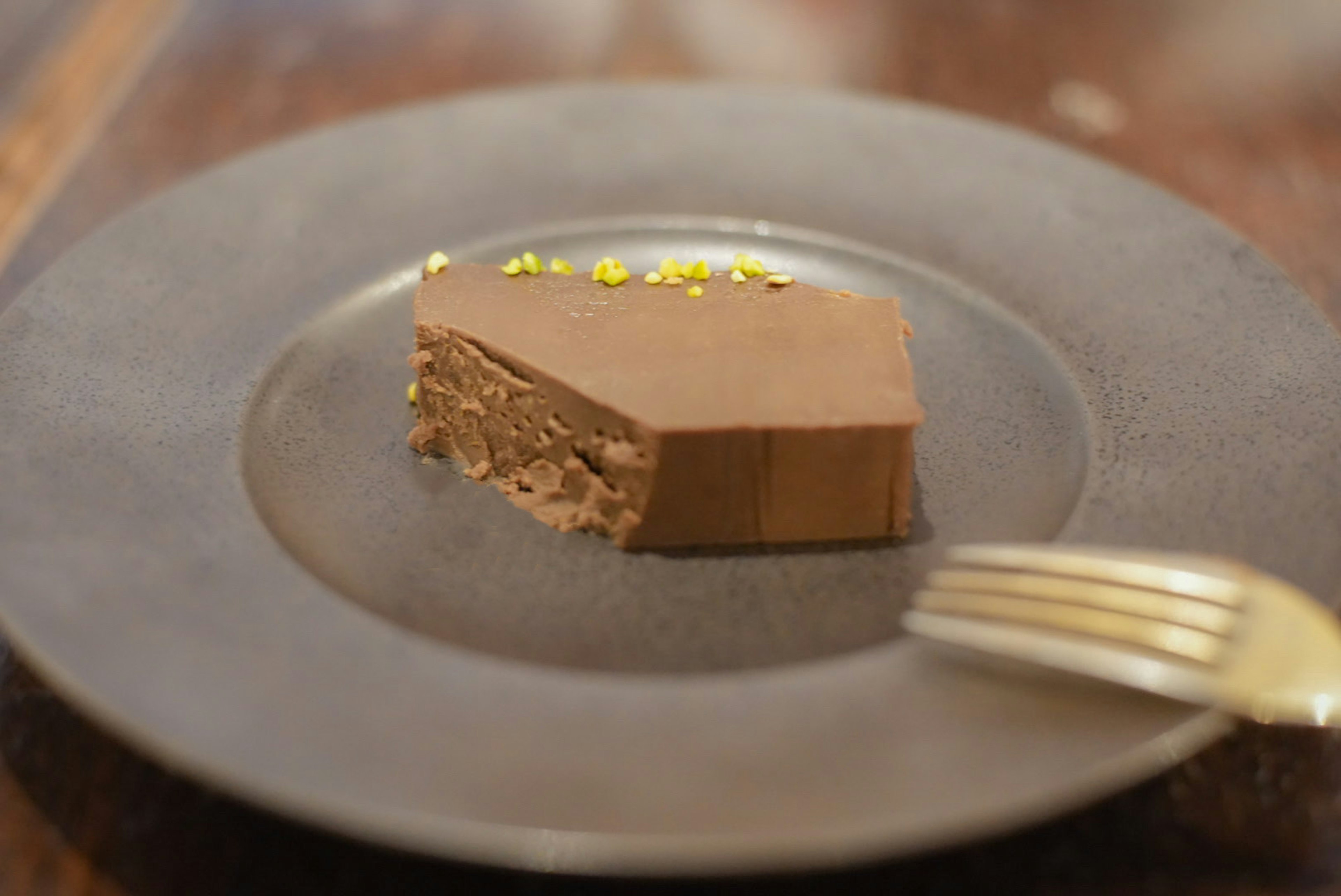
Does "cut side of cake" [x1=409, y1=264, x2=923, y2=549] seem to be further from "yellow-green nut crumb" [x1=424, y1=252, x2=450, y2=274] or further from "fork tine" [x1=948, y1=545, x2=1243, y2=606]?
"fork tine" [x1=948, y1=545, x2=1243, y2=606]

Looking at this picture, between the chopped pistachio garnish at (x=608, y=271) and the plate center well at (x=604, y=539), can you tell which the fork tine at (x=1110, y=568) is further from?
the chopped pistachio garnish at (x=608, y=271)

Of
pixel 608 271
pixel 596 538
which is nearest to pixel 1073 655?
pixel 596 538

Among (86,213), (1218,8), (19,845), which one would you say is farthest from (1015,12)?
Answer: (19,845)

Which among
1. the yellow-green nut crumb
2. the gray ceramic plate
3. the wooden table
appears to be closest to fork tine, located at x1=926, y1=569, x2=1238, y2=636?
the gray ceramic plate

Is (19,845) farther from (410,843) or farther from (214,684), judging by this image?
(410,843)

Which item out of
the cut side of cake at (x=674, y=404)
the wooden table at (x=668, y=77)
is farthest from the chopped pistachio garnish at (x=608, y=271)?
the wooden table at (x=668, y=77)
